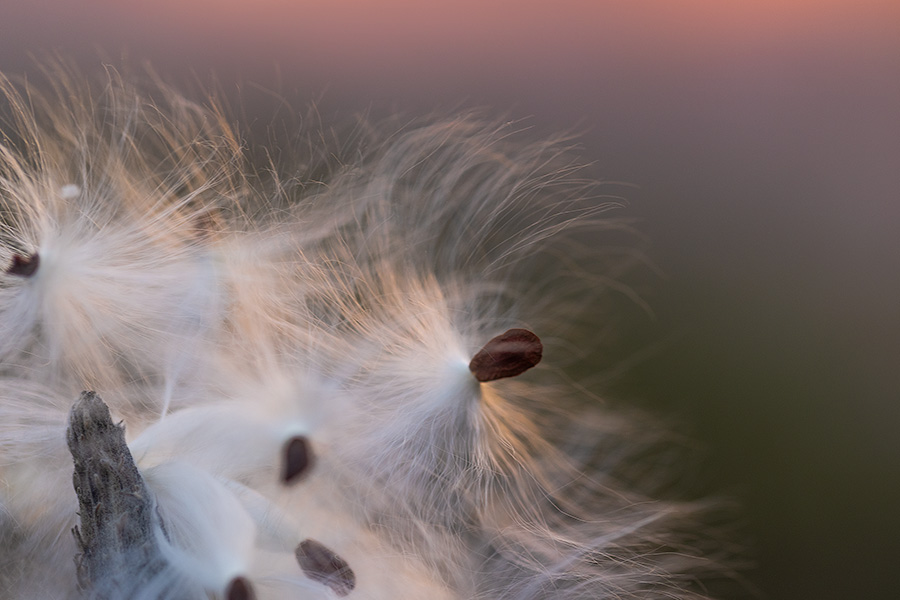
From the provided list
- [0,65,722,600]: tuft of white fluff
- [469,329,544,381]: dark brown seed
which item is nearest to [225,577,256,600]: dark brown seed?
[0,65,722,600]: tuft of white fluff

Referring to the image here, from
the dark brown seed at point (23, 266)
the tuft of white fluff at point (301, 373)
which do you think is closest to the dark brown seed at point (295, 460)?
the tuft of white fluff at point (301, 373)

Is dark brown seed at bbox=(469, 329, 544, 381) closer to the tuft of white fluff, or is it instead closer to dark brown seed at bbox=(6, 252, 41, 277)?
the tuft of white fluff

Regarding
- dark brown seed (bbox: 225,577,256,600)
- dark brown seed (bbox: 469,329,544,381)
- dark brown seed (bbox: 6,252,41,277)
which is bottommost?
dark brown seed (bbox: 225,577,256,600)

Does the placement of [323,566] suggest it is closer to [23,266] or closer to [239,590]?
[239,590]

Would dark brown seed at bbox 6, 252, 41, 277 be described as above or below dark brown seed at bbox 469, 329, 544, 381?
above

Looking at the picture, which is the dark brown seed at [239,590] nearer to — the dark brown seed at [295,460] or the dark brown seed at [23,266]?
the dark brown seed at [295,460]

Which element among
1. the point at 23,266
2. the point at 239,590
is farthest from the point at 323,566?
the point at 23,266

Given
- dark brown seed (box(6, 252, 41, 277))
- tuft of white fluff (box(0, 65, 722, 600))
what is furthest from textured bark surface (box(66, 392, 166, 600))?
dark brown seed (box(6, 252, 41, 277))

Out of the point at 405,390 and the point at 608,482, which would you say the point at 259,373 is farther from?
the point at 608,482
